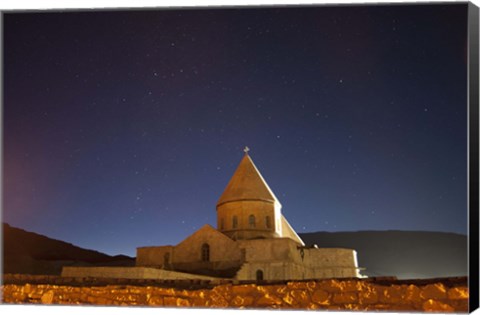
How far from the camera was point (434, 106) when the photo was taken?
38.6 feet

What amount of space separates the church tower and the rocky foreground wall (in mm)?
9868

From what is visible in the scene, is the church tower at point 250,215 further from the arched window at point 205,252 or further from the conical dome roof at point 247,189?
the arched window at point 205,252

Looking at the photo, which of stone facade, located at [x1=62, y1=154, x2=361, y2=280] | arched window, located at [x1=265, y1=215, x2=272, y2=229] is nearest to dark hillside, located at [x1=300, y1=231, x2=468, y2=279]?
stone facade, located at [x1=62, y1=154, x2=361, y2=280]

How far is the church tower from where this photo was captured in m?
21.3

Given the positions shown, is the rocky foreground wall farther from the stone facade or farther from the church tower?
the church tower

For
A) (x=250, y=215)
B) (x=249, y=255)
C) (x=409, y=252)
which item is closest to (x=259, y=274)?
(x=249, y=255)

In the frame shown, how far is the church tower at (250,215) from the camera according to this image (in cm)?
2130

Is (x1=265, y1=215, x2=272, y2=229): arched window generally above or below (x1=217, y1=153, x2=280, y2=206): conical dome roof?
below

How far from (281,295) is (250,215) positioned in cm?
1171

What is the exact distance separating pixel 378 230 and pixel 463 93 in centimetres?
384

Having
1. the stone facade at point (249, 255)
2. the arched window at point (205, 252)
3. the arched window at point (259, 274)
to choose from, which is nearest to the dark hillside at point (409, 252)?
the stone facade at point (249, 255)

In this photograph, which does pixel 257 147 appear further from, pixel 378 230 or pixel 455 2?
pixel 455 2

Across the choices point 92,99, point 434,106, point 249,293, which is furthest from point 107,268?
point 434,106

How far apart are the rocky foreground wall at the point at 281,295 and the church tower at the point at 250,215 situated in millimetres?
9868
